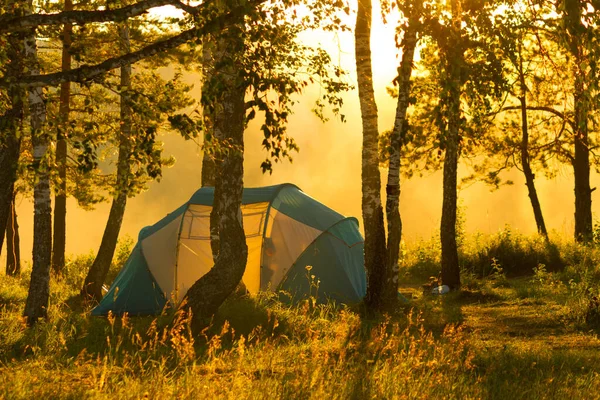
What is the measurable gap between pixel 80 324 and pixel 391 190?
6388 millimetres

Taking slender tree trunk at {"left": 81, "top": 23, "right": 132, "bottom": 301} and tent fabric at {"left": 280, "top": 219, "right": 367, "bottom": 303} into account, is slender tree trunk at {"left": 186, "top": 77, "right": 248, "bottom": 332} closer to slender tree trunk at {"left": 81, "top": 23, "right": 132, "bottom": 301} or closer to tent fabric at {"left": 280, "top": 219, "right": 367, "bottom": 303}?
tent fabric at {"left": 280, "top": 219, "right": 367, "bottom": 303}

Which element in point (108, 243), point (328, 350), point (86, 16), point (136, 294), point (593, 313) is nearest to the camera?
point (86, 16)

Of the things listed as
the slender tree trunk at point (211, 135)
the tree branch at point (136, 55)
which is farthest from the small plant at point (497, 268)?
the tree branch at point (136, 55)

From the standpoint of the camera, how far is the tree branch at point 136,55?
22.8ft

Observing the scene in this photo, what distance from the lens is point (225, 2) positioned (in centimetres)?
687

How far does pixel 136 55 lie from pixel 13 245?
22677 millimetres

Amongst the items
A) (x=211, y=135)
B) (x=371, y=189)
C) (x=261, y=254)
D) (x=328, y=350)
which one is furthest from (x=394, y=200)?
(x=211, y=135)

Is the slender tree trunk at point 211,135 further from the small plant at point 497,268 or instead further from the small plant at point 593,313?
the small plant at point 497,268

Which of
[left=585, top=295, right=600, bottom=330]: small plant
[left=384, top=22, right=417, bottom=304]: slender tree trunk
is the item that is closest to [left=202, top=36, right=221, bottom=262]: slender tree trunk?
[left=384, top=22, right=417, bottom=304]: slender tree trunk

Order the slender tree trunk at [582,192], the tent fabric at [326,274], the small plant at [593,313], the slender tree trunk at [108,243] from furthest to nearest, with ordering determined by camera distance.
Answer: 1. the slender tree trunk at [582,192]
2. the slender tree trunk at [108,243]
3. the tent fabric at [326,274]
4. the small plant at [593,313]

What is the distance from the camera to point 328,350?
374 inches

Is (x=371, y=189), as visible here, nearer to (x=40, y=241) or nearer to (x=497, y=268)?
(x=40, y=241)

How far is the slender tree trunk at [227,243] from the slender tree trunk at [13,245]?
16.1m

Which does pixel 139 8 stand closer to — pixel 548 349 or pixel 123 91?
pixel 123 91
